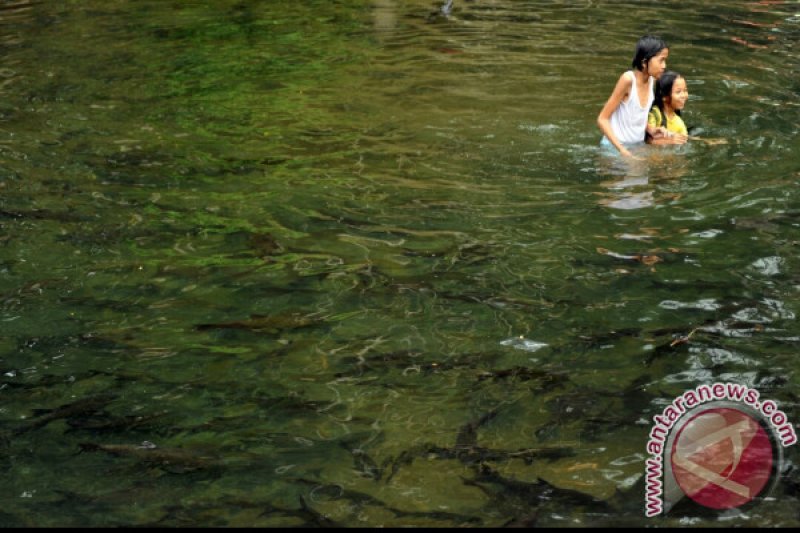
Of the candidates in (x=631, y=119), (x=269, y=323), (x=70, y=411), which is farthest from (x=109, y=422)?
(x=631, y=119)

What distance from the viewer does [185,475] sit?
192 inches

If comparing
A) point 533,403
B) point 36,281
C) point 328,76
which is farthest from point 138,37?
point 533,403

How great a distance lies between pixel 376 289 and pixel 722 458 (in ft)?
8.43

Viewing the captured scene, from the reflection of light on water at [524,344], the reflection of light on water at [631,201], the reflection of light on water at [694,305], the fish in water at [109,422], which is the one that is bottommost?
the fish in water at [109,422]

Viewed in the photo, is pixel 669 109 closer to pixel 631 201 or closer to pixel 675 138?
pixel 675 138

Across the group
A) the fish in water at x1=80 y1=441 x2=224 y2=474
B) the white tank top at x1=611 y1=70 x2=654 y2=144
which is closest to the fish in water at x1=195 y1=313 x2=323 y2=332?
the fish in water at x1=80 y1=441 x2=224 y2=474

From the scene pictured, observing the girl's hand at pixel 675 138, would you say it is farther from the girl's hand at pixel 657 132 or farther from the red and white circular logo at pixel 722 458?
the red and white circular logo at pixel 722 458

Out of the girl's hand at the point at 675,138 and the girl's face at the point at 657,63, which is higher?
the girl's face at the point at 657,63

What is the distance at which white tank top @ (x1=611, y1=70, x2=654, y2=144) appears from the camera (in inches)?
358

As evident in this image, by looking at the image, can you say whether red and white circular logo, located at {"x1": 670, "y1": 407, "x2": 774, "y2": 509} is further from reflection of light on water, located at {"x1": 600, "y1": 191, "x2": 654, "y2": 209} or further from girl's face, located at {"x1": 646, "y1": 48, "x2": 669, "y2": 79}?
girl's face, located at {"x1": 646, "y1": 48, "x2": 669, "y2": 79}

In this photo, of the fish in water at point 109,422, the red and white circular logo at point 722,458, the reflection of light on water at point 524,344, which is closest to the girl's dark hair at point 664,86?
the reflection of light on water at point 524,344

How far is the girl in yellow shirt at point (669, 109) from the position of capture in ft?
30.0

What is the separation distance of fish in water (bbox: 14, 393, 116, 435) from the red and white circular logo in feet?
9.13

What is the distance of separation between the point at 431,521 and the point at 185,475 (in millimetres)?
1161
